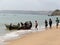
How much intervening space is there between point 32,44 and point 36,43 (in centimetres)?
51

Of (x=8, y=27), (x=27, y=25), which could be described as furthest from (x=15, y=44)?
(x=8, y=27)

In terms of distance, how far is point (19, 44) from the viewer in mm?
18094

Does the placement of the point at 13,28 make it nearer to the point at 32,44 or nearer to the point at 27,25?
the point at 27,25

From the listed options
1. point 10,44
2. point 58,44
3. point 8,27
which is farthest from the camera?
point 8,27

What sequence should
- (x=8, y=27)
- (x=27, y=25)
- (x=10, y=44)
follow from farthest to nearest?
1. (x=8, y=27)
2. (x=27, y=25)
3. (x=10, y=44)

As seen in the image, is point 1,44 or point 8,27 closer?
point 1,44

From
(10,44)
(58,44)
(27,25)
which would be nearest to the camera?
(58,44)

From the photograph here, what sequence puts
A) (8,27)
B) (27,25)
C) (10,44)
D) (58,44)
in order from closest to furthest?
(58,44), (10,44), (27,25), (8,27)

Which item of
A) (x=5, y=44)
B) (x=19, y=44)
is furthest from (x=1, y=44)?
(x=19, y=44)

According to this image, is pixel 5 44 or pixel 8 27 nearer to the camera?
pixel 5 44

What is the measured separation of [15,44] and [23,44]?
2.37ft

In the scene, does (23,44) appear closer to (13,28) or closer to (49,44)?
(49,44)

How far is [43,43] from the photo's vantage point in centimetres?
1794

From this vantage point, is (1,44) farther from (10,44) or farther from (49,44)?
(49,44)
